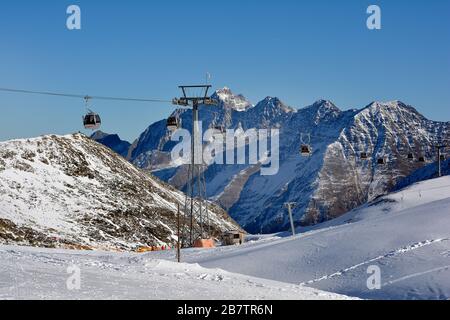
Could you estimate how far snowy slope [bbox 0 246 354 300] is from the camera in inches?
784

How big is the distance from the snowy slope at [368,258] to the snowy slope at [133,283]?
5.14 meters

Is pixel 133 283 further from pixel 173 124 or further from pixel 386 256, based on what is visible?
pixel 173 124

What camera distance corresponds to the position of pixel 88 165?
424ft

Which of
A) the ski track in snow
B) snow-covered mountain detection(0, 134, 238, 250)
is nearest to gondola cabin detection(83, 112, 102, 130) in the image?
the ski track in snow

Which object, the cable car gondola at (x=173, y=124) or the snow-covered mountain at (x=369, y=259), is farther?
the cable car gondola at (x=173, y=124)

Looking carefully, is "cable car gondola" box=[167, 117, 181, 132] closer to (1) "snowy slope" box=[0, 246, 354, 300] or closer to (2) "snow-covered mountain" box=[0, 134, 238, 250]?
(1) "snowy slope" box=[0, 246, 354, 300]

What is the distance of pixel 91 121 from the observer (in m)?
45.8

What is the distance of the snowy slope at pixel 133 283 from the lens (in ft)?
65.3

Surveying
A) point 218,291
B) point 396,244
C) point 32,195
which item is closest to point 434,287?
point 396,244

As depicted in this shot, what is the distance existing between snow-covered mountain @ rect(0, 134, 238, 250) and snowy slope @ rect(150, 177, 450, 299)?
1774 inches

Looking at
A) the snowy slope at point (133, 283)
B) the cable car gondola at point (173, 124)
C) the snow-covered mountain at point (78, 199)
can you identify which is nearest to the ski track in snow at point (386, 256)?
the snowy slope at point (133, 283)

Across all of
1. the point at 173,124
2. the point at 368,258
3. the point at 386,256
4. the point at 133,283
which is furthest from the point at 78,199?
the point at 133,283

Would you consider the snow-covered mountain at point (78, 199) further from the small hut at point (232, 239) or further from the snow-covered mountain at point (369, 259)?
the snow-covered mountain at point (369, 259)
